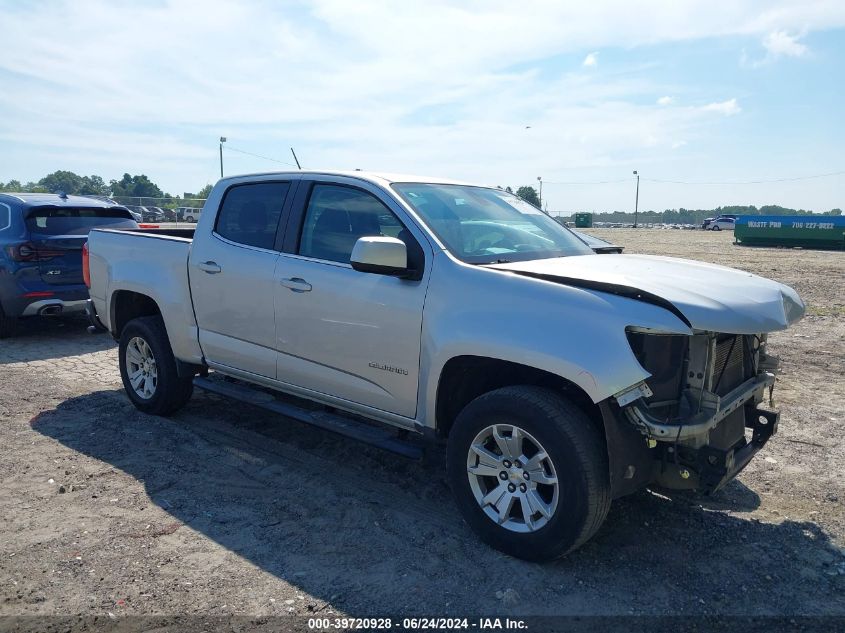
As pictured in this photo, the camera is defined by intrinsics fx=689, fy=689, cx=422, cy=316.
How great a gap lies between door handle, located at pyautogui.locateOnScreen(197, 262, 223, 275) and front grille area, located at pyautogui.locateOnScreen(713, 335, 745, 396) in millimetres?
3426

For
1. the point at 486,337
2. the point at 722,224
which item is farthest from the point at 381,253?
the point at 722,224

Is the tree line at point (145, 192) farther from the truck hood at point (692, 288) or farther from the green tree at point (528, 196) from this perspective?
the truck hood at point (692, 288)

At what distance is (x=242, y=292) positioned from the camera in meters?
4.93

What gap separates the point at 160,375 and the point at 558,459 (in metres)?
3.72

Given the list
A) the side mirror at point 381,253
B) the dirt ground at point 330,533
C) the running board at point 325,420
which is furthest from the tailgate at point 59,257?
the side mirror at point 381,253

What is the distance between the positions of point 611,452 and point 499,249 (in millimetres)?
1492

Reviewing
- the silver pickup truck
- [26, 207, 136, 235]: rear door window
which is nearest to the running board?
the silver pickup truck

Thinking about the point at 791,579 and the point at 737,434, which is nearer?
the point at 791,579

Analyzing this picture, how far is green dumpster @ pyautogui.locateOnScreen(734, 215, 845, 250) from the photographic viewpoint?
3031 cm

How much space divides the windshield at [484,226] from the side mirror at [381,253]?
319mm

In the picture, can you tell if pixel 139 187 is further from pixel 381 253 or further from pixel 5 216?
pixel 381 253

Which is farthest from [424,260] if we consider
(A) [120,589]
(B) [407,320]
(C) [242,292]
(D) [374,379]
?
(A) [120,589]

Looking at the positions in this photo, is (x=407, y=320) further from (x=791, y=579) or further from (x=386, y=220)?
(x=791, y=579)

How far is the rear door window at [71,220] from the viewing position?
8844 millimetres
